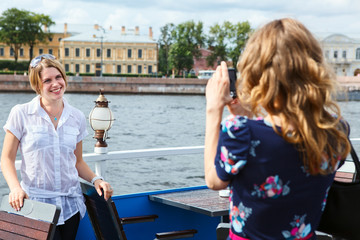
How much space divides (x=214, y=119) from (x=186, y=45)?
216 feet

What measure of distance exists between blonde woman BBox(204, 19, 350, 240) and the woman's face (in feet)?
2.79

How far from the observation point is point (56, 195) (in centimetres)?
192

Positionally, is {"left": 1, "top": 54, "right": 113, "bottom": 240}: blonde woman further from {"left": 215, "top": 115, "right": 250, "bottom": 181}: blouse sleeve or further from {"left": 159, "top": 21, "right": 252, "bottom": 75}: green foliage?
{"left": 159, "top": 21, "right": 252, "bottom": 75}: green foliage

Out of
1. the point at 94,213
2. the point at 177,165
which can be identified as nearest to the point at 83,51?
the point at 177,165

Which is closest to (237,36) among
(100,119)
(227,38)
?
(227,38)

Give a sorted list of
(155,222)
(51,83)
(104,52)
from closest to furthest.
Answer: (51,83)
(155,222)
(104,52)

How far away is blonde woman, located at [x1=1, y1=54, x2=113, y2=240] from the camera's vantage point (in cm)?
189

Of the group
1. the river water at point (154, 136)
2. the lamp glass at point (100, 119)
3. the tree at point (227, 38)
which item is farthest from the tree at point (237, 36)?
the lamp glass at point (100, 119)

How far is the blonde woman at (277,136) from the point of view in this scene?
3.84 ft

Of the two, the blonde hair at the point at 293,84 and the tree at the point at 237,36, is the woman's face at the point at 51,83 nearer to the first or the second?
the blonde hair at the point at 293,84

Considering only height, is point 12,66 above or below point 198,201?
below

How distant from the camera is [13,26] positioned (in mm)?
63281

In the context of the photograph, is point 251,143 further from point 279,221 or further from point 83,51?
point 83,51

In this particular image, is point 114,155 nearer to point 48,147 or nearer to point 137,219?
point 137,219
